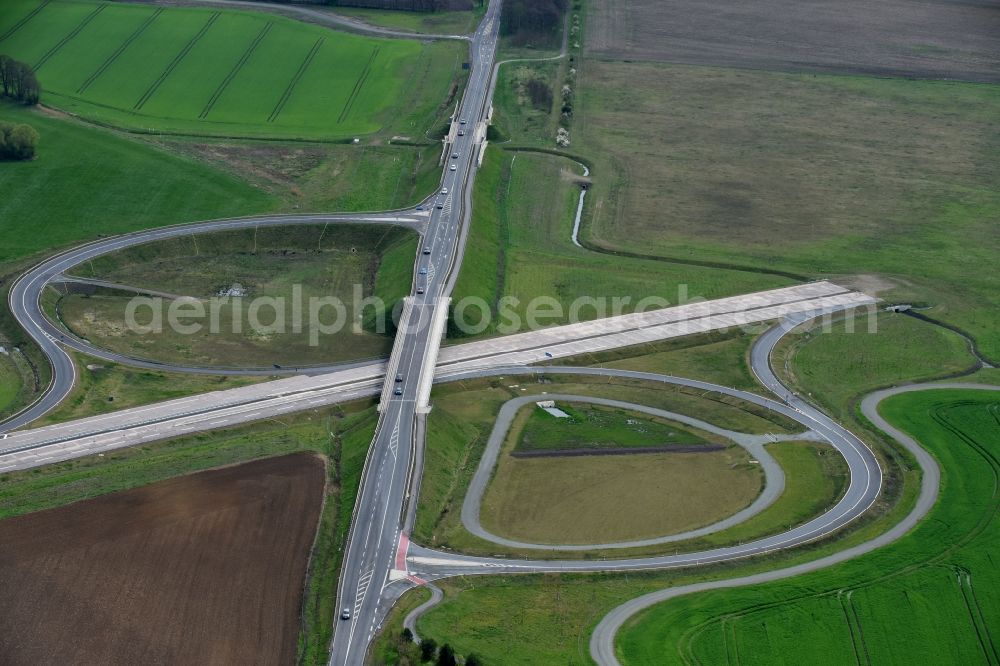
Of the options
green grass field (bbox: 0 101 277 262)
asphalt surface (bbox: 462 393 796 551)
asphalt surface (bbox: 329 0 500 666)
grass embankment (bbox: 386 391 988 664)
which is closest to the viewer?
asphalt surface (bbox: 329 0 500 666)

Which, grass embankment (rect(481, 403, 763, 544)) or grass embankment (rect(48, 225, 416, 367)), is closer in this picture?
grass embankment (rect(481, 403, 763, 544))

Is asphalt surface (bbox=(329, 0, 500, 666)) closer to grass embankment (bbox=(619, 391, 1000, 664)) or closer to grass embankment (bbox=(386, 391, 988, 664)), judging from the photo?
grass embankment (bbox=(386, 391, 988, 664))

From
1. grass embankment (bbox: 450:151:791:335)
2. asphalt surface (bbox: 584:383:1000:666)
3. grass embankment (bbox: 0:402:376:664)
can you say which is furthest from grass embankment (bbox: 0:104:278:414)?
asphalt surface (bbox: 584:383:1000:666)

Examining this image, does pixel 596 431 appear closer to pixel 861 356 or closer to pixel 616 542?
pixel 616 542

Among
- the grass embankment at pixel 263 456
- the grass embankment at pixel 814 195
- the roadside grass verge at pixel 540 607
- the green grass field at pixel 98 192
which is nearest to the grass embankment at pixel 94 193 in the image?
the green grass field at pixel 98 192

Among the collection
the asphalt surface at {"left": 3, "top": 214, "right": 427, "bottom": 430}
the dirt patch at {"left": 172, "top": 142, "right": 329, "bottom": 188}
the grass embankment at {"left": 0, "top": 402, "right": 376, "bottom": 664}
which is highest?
the dirt patch at {"left": 172, "top": 142, "right": 329, "bottom": 188}

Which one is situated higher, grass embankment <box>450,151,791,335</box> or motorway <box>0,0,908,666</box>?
grass embankment <box>450,151,791,335</box>
